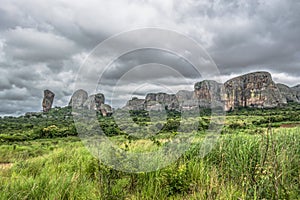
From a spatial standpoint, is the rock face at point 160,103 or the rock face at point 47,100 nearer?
the rock face at point 160,103

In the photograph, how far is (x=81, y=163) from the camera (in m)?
6.78

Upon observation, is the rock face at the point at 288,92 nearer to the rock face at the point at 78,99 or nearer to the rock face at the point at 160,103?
the rock face at the point at 160,103

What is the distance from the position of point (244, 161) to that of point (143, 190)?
2470mm

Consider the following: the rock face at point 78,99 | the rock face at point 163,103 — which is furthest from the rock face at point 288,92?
the rock face at point 78,99

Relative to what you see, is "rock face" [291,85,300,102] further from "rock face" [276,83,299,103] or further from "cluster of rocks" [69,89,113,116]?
"cluster of rocks" [69,89,113,116]

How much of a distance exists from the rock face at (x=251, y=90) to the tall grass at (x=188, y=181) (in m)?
96.2

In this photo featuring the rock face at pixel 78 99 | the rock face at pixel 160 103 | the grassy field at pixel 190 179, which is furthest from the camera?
the rock face at pixel 160 103

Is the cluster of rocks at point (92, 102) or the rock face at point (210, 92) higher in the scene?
the rock face at point (210, 92)

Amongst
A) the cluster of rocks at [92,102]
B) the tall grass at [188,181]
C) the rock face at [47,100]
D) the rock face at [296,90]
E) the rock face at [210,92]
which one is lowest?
the tall grass at [188,181]

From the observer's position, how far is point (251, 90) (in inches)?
4338

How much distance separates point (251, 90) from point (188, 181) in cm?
11358

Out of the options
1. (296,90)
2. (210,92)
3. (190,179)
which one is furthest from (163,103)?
(296,90)

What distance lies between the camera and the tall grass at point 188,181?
12.4ft

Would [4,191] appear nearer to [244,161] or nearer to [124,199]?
[124,199]
